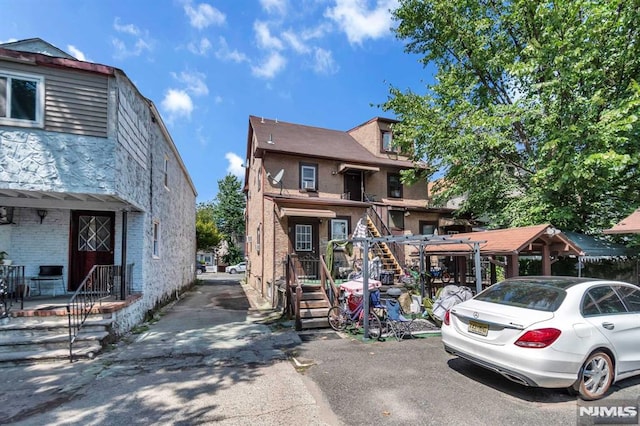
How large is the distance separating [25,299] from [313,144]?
42.3 ft

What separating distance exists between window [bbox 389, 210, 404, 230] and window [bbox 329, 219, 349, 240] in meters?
→ 2.73

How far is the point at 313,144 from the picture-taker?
17.5 m

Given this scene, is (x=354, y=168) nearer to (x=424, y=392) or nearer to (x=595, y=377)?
(x=424, y=392)

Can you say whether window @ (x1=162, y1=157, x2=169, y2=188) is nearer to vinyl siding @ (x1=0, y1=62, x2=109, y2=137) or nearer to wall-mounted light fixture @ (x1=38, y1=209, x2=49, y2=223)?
wall-mounted light fixture @ (x1=38, y1=209, x2=49, y2=223)

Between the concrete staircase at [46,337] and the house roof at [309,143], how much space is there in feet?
31.8

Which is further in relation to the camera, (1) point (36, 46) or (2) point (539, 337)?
(1) point (36, 46)

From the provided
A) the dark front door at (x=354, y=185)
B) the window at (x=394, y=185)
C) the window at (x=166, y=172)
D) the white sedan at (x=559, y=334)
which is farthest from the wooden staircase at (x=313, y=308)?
the window at (x=394, y=185)

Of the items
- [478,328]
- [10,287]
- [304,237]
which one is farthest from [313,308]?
[10,287]

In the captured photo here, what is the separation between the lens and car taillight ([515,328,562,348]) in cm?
409

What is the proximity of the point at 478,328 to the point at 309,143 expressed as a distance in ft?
46.0

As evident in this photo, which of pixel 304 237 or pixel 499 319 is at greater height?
pixel 304 237

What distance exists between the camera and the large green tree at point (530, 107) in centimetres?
1020

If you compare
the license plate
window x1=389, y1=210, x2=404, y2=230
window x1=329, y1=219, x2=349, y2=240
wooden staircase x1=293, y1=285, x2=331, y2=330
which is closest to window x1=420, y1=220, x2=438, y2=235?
window x1=389, y1=210, x2=404, y2=230

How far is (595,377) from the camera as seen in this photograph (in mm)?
4367
